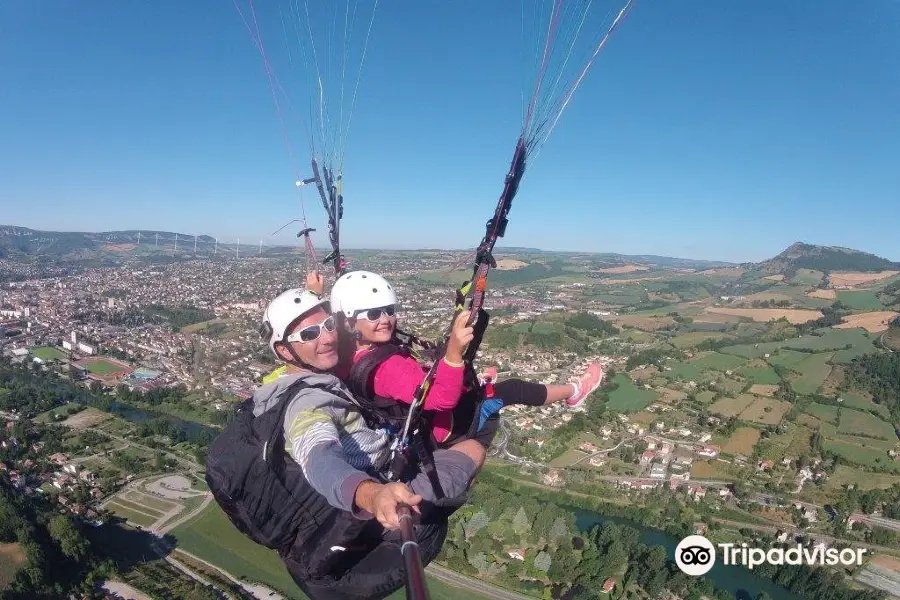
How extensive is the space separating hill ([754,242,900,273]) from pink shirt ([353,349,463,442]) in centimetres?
5613

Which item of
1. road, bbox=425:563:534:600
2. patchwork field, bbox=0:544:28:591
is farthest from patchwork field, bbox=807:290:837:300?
patchwork field, bbox=0:544:28:591

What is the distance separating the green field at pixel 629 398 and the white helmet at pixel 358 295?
1868cm

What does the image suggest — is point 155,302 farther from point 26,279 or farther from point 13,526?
point 13,526

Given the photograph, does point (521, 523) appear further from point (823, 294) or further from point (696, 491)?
point (823, 294)

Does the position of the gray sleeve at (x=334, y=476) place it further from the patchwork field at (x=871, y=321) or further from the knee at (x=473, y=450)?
the patchwork field at (x=871, y=321)

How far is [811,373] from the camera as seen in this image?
2197 centimetres

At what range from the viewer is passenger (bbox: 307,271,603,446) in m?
1.58

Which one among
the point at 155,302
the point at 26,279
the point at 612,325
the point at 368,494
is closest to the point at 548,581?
the point at 368,494

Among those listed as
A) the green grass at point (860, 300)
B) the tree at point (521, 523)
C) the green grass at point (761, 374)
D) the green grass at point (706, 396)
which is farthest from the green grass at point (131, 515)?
the green grass at point (860, 300)

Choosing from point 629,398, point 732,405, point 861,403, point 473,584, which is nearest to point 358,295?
point 473,584

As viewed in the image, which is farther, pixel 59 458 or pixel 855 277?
pixel 855 277

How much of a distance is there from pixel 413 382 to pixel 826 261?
59.5 m

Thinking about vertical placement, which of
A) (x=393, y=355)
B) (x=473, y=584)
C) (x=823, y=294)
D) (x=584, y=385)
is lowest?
(x=473, y=584)

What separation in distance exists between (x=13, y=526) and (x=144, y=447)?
538 centimetres
